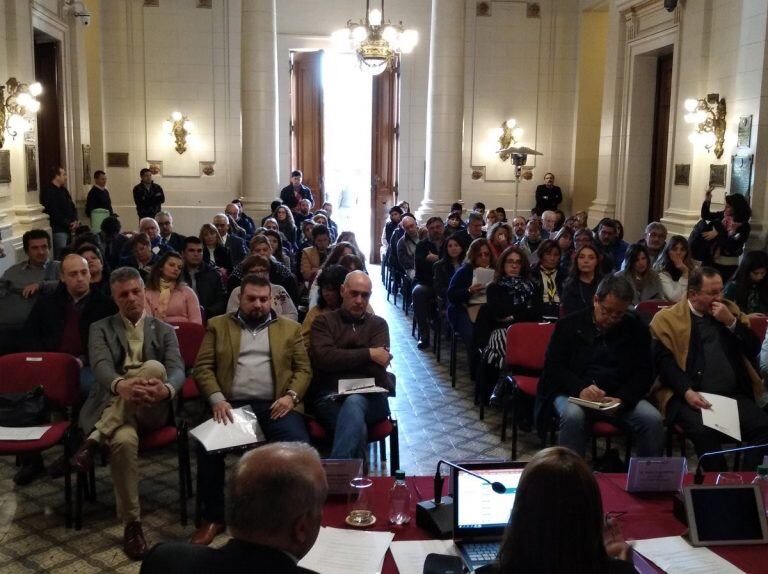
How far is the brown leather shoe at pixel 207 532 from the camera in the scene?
14.0ft

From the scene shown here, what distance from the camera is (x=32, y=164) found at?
1111cm

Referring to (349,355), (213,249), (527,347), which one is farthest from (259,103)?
(349,355)

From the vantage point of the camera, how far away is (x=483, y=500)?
2.86 meters

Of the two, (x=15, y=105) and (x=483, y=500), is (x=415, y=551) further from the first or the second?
(x=15, y=105)

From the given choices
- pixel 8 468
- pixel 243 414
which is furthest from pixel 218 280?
pixel 243 414

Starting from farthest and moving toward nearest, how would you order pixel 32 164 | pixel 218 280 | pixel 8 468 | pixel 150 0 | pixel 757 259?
1. pixel 150 0
2. pixel 32 164
3. pixel 218 280
4. pixel 757 259
5. pixel 8 468

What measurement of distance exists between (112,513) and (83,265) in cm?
169

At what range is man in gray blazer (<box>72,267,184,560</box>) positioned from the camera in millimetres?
4305

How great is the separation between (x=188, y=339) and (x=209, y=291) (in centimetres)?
153

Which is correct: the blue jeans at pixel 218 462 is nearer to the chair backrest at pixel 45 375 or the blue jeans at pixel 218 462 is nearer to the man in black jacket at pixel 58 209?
the chair backrest at pixel 45 375

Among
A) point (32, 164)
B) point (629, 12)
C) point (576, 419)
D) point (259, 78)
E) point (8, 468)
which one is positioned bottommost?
point (8, 468)

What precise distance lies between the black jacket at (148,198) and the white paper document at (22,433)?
32.9 ft

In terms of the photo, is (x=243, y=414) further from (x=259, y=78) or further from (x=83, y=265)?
(x=259, y=78)

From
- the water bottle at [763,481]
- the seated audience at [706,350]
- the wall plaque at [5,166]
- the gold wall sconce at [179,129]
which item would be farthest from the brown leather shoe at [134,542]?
the gold wall sconce at [179,129]
